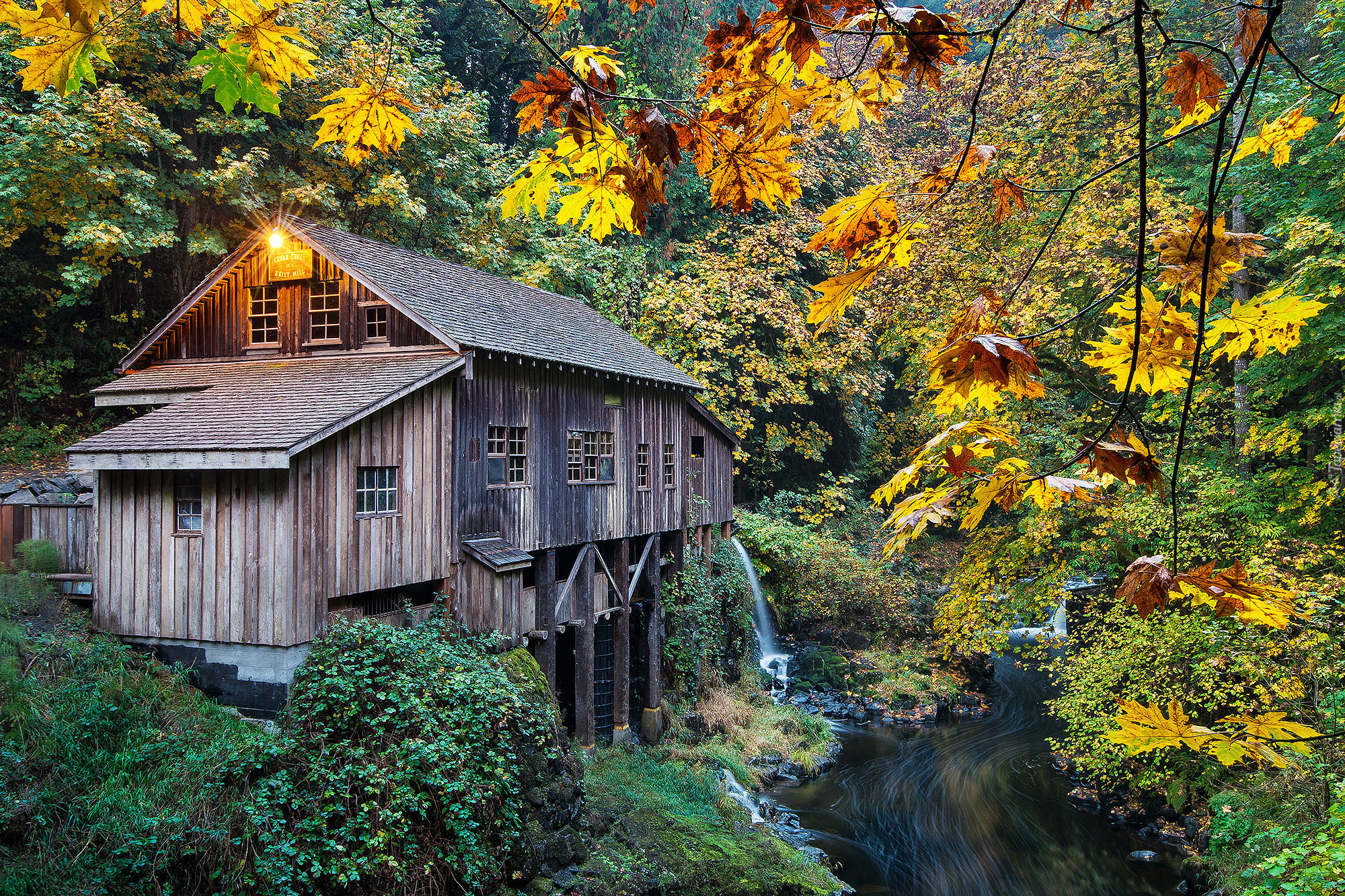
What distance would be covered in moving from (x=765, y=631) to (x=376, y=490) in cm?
1433

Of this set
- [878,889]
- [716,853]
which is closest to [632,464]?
[716,853]

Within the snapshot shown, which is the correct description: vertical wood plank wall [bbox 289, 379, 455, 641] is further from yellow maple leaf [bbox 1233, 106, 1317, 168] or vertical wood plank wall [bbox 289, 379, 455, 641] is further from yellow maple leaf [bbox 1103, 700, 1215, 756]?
yellow maple leaf [bbox 1233, 106, 1317, 168]

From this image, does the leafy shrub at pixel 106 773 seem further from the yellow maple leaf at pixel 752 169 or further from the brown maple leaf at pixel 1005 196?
the brown maple leaf at pixel 1005 196

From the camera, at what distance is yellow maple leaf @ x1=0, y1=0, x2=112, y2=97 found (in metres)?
2.05

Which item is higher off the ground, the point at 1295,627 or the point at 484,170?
the point at 484,170

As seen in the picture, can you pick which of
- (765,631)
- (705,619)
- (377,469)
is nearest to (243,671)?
(377,469)

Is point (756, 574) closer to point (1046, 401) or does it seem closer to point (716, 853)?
point (1046, 401)

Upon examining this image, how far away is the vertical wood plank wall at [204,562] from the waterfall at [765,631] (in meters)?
12.8

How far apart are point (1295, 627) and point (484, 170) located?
1746 centimetres

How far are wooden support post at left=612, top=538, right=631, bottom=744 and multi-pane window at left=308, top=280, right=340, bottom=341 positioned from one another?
261 inches

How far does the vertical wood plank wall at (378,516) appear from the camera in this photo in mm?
8430

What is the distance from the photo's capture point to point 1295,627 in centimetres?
988

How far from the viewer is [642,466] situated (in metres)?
15.4

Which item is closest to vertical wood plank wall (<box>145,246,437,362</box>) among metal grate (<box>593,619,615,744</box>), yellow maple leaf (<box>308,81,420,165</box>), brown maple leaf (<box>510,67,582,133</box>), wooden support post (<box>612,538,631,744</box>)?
wooden support post (<box>612,538,631,744</box>)
